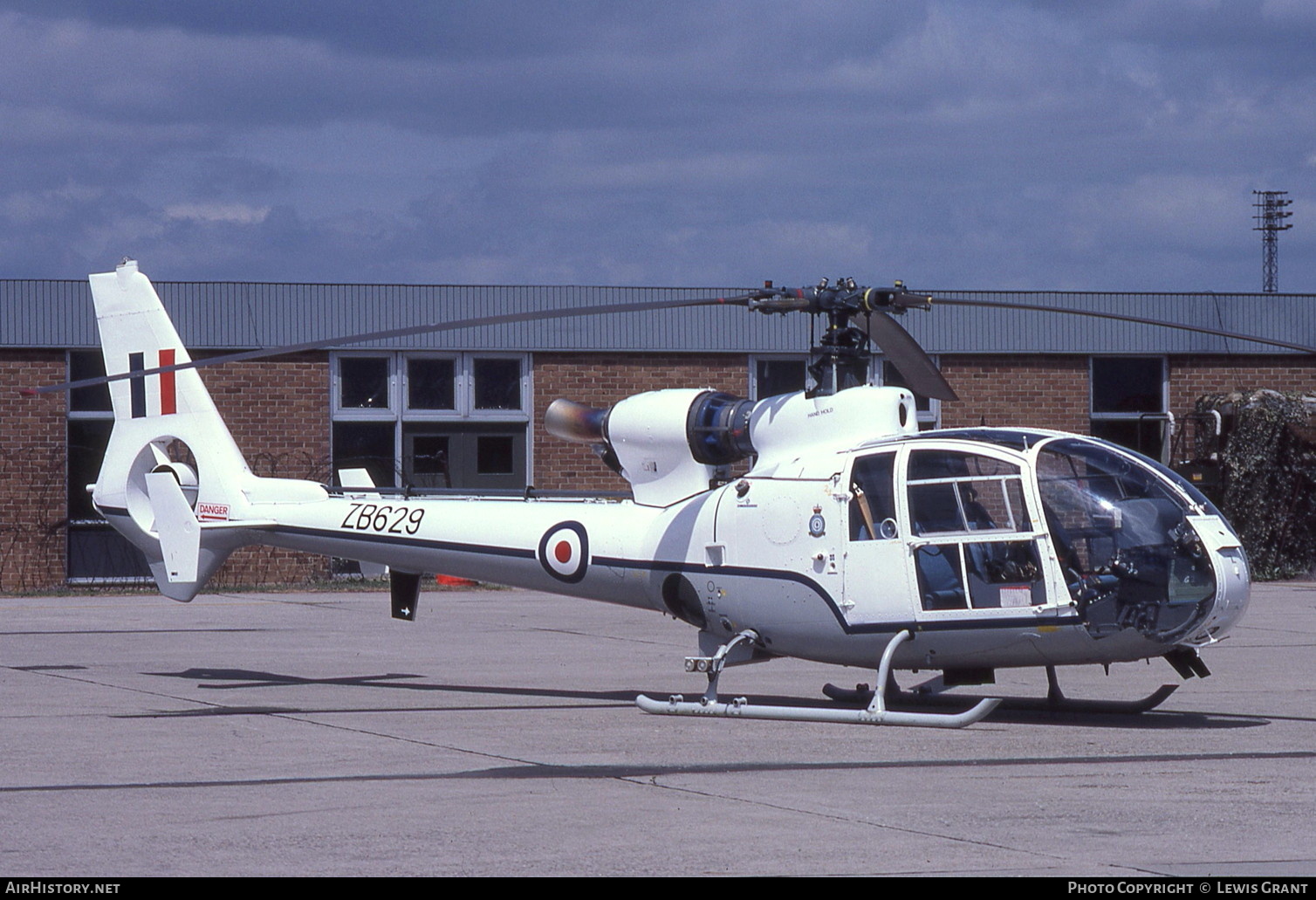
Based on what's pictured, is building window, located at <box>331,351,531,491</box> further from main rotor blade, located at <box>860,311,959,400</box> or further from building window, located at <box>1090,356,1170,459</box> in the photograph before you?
main rotor blade, located at <box>860,311,959,400</box>

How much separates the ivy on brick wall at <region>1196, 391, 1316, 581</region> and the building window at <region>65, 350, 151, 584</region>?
20.3m

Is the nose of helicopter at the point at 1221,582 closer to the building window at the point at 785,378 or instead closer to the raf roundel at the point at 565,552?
the raf roundel at the point at 565,552

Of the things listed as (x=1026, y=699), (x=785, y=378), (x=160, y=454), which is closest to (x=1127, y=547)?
(x=1026, y=699)

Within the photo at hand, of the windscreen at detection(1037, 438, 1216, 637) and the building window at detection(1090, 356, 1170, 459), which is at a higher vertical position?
the building window at detection(1090, 356, 1170, 459)

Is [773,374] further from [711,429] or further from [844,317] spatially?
[844,317]

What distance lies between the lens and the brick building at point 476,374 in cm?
2955

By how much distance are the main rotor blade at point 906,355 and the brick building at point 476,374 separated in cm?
1840

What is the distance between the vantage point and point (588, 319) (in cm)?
3192

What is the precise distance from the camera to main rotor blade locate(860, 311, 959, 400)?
1245 cm

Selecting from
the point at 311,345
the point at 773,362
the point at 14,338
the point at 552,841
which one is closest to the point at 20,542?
the point at 14,338

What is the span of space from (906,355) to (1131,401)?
22.6 metres

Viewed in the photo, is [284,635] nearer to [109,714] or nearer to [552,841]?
[109,714]

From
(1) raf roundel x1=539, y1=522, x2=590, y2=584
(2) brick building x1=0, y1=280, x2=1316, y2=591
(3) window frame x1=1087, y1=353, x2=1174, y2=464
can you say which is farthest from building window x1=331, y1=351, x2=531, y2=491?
(1) raf roundel x1=539, y1=522, x2=590, y2=584

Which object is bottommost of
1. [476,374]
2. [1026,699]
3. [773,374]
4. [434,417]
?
[1026,699]
